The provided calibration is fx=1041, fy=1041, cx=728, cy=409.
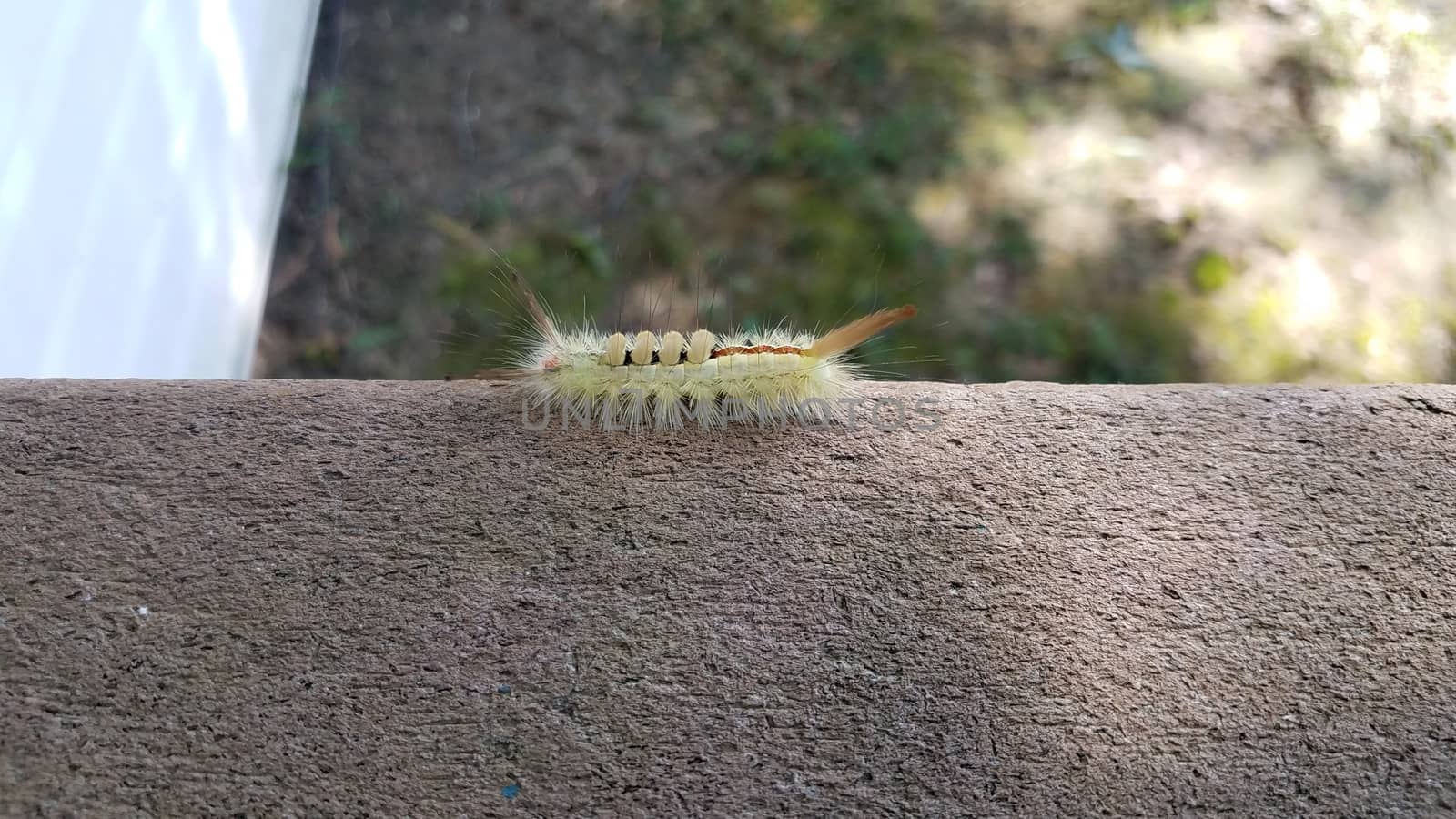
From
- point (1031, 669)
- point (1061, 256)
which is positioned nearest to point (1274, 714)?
point (1031, 669)

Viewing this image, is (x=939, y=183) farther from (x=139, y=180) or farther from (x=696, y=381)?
(x=139, y=180)

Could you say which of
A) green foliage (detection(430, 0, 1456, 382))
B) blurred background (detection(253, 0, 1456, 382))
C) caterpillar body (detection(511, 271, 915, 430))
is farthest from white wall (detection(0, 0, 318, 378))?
caterpillar body (detection(511, 271, 915, 430))

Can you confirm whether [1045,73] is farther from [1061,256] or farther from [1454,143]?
[1454,143]

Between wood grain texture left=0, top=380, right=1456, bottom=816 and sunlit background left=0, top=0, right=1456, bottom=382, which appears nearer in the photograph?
wood grain texture left=0, top=380, right=1456, bottom=816

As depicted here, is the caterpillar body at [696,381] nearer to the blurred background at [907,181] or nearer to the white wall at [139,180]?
the white wall at [139,180]

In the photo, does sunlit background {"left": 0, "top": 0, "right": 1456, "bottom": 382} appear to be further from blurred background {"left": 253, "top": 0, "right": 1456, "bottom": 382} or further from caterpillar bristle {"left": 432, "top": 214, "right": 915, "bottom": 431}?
caterpillar bristle {"left": 432, "top": 214, "right": 915, "bottom": 431}
